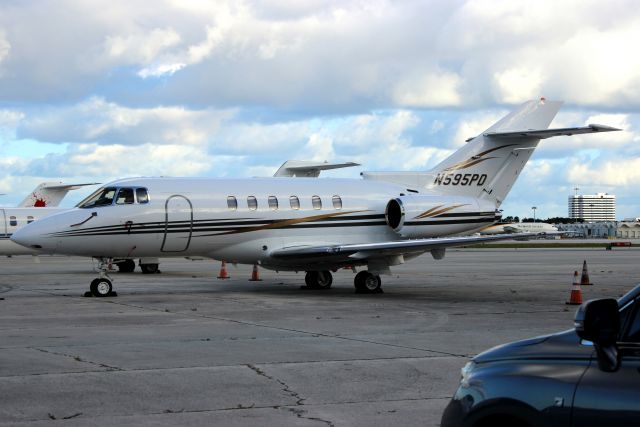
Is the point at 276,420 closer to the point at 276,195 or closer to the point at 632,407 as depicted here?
the point at 632,407

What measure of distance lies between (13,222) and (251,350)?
28818 mm

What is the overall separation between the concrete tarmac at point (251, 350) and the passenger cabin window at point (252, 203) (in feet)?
7.04

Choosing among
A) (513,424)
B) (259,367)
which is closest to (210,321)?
(259,367)

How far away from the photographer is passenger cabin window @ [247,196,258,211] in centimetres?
2394

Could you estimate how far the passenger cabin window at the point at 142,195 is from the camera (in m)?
22.7

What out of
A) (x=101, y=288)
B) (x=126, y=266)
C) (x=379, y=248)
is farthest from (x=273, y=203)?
(x=126, y=266)

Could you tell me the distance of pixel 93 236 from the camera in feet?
72.4

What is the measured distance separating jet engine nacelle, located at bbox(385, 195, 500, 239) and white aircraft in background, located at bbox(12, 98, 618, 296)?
30 mm

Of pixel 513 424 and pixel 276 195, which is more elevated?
pixel 276 195

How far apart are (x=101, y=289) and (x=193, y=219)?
2.76m

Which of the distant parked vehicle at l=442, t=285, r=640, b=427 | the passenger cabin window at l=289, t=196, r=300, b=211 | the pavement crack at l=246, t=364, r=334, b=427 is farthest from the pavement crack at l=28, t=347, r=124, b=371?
the passenger cabin window at l=289, t=196, r=300, b=211

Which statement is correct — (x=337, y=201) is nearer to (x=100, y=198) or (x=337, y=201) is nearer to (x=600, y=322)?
(x=100, y=198)

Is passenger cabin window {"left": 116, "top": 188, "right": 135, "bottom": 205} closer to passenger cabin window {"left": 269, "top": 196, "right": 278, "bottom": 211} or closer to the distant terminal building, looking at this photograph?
passenger cabin window {"left": 269, "top": 196, "right": 278, "bottom": 211}

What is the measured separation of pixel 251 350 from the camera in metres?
12.5
